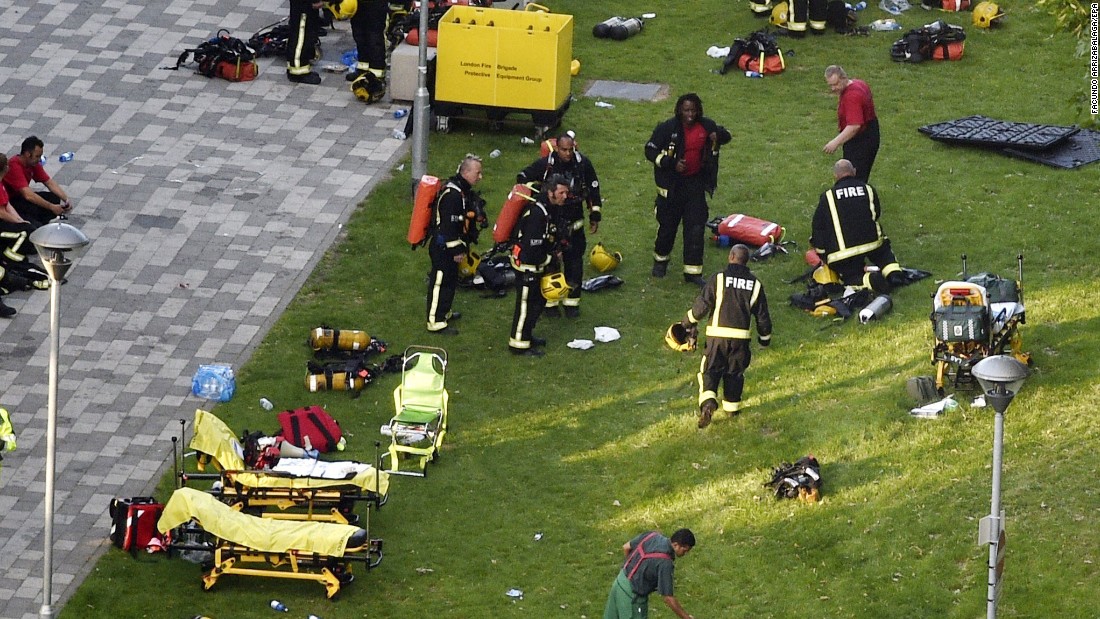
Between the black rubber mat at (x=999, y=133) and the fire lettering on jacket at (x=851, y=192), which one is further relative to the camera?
the black rubber mat at (x=999, y=133)

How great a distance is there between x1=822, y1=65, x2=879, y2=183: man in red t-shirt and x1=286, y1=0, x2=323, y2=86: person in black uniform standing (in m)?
8.39

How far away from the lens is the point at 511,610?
56.6 feet

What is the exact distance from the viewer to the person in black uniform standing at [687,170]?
22.4 meters

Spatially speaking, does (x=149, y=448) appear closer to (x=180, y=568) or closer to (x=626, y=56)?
(x=180, y=568)

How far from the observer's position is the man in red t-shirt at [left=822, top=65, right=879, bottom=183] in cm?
2364

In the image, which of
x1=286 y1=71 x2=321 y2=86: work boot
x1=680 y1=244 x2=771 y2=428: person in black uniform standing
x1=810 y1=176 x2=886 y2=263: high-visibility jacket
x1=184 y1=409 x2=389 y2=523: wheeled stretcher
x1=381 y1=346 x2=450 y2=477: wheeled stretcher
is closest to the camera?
x1=184 y1=409 x2=389 y2=523: wheeled stretcher

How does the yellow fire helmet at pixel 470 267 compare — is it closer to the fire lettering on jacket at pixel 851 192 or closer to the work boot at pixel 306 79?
the fire lettering on jacket at pixel 851 192

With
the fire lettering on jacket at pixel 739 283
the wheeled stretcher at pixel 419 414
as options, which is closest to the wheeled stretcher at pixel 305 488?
the wheeled stretcher at pixel 419 414

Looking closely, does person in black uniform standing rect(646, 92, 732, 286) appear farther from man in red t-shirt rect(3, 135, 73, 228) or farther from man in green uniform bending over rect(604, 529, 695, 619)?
man in red t-shirt rect(3, 135, 73, 228)

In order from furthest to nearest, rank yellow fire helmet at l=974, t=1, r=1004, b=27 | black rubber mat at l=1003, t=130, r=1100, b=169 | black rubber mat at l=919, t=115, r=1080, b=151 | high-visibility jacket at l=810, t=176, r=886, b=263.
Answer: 1. yellow fire helmet at l=974, t=1, r=1004, b=27
2. black rubber mat at l=919, t=115, r=1080, b=151
3. black rubber mat at l=1003, t=130, r=1100, b=169
4. high-visibility jacket at l=810, t=176, r=886, b=263

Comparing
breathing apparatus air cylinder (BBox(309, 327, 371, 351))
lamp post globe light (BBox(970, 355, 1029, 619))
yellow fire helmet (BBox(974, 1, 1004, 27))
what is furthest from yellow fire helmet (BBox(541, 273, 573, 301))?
yellow fire helmet (BBox(974, 1, 1004, 27))

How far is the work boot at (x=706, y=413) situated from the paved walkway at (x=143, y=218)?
534cm

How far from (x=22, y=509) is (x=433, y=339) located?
5410 mm

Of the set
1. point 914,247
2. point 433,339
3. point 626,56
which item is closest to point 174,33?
point 626,56
